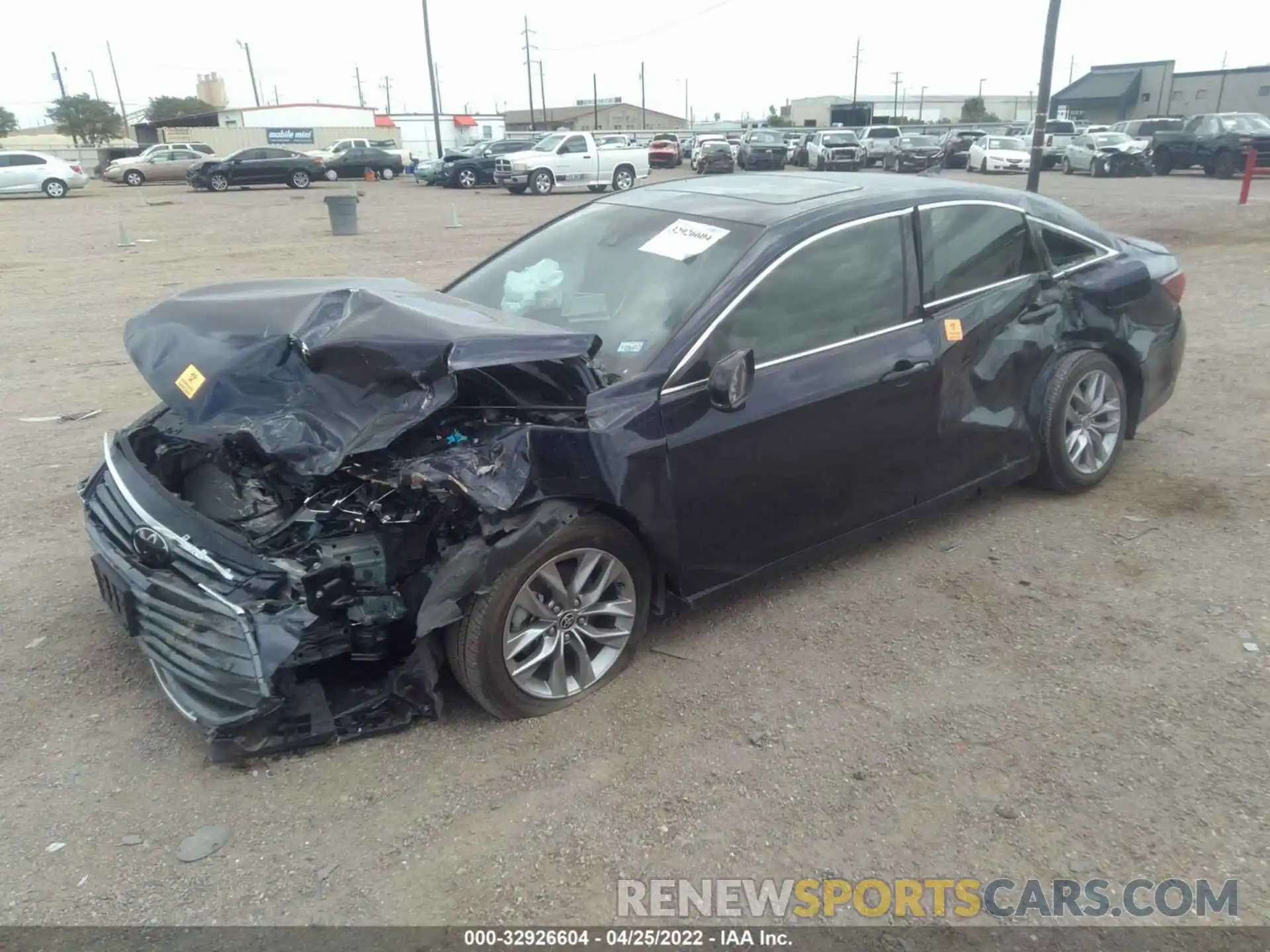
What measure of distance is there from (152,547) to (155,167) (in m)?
40.8

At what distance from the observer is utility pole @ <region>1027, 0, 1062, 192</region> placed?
13039 mm

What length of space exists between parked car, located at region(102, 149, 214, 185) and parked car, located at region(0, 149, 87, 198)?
547cm

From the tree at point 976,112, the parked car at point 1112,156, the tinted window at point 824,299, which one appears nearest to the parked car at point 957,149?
the parked car at point 1112,156

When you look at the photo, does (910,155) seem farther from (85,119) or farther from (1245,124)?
(85,119)

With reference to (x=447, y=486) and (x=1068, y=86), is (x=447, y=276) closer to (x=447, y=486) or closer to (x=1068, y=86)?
(x=447, y=486)

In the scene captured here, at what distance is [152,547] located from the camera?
302 centimetres

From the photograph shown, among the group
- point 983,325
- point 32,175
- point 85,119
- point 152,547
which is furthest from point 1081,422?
point 85,119

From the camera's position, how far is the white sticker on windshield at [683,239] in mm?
3809

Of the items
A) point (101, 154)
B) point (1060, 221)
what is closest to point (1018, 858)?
point (1060, 221)

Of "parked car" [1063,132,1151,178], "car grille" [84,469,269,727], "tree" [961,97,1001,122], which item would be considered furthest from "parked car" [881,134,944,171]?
"tree" [961,97,1001,122]

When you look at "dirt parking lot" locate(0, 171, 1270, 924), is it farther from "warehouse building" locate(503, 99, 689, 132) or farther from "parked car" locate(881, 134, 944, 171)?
"warehouse building" locate(503, 99, 689, 132)

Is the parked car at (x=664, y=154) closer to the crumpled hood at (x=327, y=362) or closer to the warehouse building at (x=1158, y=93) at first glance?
the warehouse building at (x=1158, y=93)

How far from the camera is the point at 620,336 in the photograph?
12.0 ft

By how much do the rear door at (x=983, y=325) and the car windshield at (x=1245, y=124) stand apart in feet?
92.9
